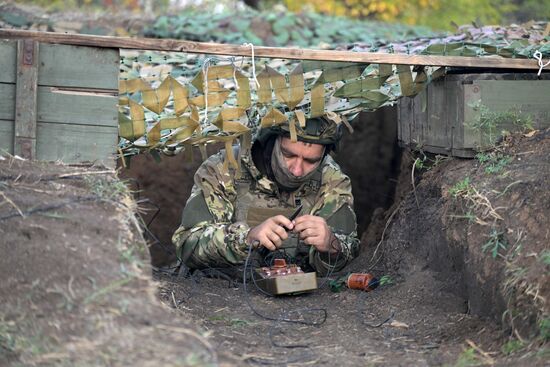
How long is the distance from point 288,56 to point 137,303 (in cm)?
221

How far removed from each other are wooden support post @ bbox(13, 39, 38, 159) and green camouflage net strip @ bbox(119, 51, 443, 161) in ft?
1.84

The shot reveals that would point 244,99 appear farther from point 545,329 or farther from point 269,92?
point 545,329

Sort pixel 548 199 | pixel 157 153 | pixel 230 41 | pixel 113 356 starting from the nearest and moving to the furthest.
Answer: pixel 113 356 → pixel 548 199 → pixel 157 153 → pixel 230 41

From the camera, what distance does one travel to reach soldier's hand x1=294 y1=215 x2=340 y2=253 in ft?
19.2

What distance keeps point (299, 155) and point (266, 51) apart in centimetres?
101

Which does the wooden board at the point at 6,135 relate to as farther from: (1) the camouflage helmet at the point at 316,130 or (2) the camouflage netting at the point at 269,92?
(1) the camouflage helmet at the point at 316,130

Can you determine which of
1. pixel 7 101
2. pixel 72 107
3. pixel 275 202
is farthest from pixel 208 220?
pixel 7 101

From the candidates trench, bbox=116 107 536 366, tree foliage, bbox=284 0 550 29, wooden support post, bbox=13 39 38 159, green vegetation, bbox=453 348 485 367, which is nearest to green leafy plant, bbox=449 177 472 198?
trench, bbox=116 107 536 366

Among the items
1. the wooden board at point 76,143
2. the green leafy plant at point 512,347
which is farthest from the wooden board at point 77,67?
the green leafy plant at point 512,347

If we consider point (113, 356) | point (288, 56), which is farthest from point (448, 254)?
point (113, 356)

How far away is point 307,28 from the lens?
1217 centimetres

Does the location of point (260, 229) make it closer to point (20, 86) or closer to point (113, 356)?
point (20, 86)

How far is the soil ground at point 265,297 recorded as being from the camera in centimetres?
372

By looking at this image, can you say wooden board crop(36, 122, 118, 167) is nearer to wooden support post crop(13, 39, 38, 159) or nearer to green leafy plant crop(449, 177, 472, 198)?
wooden support post crop(13, 39, 38, 159)
